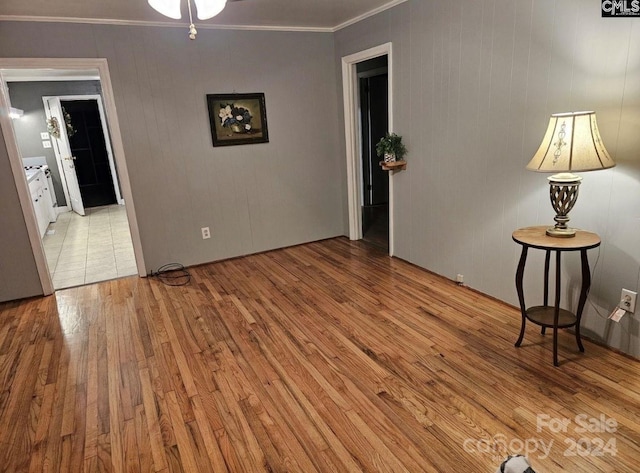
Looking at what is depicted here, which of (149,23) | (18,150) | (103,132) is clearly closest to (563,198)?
(149,23)

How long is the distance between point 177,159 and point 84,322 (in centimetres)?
174

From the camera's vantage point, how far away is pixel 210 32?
3854 mm

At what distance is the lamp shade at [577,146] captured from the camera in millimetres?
1966

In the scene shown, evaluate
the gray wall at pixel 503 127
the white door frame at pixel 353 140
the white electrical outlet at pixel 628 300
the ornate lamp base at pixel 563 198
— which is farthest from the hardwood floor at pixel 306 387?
the white door frame at pixel 353 140

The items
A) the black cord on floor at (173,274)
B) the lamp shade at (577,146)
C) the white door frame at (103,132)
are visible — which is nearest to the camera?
the lamp shade at (577,146)

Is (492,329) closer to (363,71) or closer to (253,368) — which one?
(253,368)

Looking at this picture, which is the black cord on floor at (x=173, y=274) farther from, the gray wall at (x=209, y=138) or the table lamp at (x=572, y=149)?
the table lamp at (x=572, y=149)

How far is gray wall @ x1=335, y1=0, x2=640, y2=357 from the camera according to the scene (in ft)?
7.02

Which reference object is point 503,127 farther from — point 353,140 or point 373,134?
point 373,134

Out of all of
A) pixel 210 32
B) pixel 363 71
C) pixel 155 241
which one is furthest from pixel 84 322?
pixel 363 71

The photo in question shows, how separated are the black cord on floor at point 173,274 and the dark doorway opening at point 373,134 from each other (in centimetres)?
222

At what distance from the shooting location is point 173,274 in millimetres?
4059

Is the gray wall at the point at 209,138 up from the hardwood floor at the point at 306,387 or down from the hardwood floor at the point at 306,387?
up

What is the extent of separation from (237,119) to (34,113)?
518 centimetres
